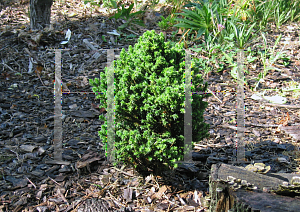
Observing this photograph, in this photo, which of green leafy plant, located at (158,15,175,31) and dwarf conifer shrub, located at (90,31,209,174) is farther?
green leafy plant, located at (158,15,175,31)

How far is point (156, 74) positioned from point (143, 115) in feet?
1.05

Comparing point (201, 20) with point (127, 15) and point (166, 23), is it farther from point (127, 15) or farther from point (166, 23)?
point (127, 15)

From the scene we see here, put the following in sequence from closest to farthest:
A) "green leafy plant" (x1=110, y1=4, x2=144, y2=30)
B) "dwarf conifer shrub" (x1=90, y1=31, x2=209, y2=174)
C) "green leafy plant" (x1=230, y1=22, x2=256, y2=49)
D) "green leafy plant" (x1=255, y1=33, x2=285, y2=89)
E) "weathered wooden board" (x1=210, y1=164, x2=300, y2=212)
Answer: "weathered wooden board" (x1=210, y1=164, x2=300, y2=212)
"dwarf conifer shrub" (x1=90, y1=31, x2=209, y2=174)
"green leafy plant" (x1=255, y1=33, x2=285, y2=89)
"green leafy plant" (x1=230, y1=22, x2=256, y2=49)
"green leafy plant" (x1=110, y1=4, x2=144, y2=30)

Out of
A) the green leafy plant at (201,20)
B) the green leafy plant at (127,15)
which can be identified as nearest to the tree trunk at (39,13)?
the green leafy plant at (127,15)

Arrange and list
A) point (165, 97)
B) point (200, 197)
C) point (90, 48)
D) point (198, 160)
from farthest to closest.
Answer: point (90, 48), point (198, 160), point (200, 197), point (165, 97)

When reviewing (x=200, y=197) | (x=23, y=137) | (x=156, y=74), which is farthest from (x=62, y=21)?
(x=200, y=197)

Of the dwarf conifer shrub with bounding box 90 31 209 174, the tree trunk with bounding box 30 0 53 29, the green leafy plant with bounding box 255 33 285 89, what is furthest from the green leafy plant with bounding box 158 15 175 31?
the dwarf conifer shrub with bounding box 90 31 209 174

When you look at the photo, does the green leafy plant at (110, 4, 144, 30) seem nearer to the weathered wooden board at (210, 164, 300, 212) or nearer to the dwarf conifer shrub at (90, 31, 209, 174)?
the dwarf conifer shrub at (90, 31, 209, 174)

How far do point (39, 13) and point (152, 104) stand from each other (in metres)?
3.88

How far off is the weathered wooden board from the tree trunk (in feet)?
14.2

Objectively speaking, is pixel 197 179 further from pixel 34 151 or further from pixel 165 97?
pixel 34 151

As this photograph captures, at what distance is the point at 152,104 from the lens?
6.59ft

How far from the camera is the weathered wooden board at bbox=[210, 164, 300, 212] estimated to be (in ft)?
4.73

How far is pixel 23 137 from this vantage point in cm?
308
